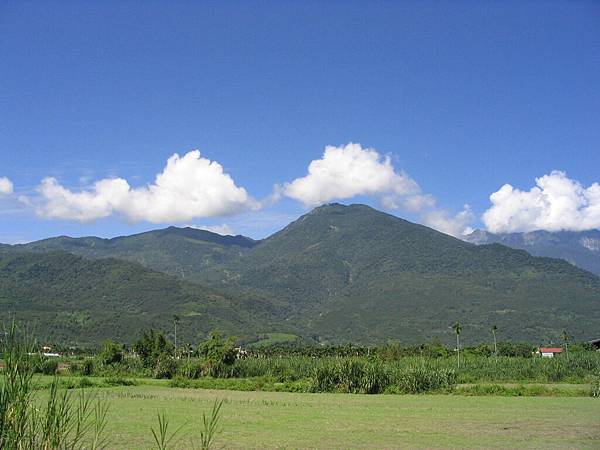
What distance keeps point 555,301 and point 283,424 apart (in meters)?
181

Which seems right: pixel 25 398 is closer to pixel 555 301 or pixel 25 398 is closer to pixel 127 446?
pixel 127 446

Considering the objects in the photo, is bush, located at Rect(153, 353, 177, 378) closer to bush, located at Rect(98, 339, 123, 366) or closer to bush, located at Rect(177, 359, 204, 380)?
bush, located at Rect(177, 359, 204, 380)

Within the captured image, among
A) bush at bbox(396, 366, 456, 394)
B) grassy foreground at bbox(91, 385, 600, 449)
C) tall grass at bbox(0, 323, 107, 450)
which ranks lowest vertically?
grassy foreground at bbox(91, 385, 600, 449)

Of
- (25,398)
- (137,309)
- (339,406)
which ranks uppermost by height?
(137,309)

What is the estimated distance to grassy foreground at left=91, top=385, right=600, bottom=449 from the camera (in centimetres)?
1731

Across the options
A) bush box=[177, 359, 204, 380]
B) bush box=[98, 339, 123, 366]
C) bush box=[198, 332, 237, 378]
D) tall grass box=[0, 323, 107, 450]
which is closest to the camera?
tall grass box=[0, 323, 107, 450]

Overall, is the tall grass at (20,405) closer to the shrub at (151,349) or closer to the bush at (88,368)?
the bush at (88,368)

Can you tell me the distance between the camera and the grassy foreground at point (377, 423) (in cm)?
1731

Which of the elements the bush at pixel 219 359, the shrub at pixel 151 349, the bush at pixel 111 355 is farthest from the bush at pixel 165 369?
the bush at pixel 111 355

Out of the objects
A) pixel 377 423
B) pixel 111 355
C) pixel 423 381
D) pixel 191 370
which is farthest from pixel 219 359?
pixel 377 423

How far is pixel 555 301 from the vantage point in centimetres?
18500

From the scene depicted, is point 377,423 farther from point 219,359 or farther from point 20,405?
point 219,359

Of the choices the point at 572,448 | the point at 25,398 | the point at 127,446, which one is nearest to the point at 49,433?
the point at 25,398

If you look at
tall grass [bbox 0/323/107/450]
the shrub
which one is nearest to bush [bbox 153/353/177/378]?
the shrub
